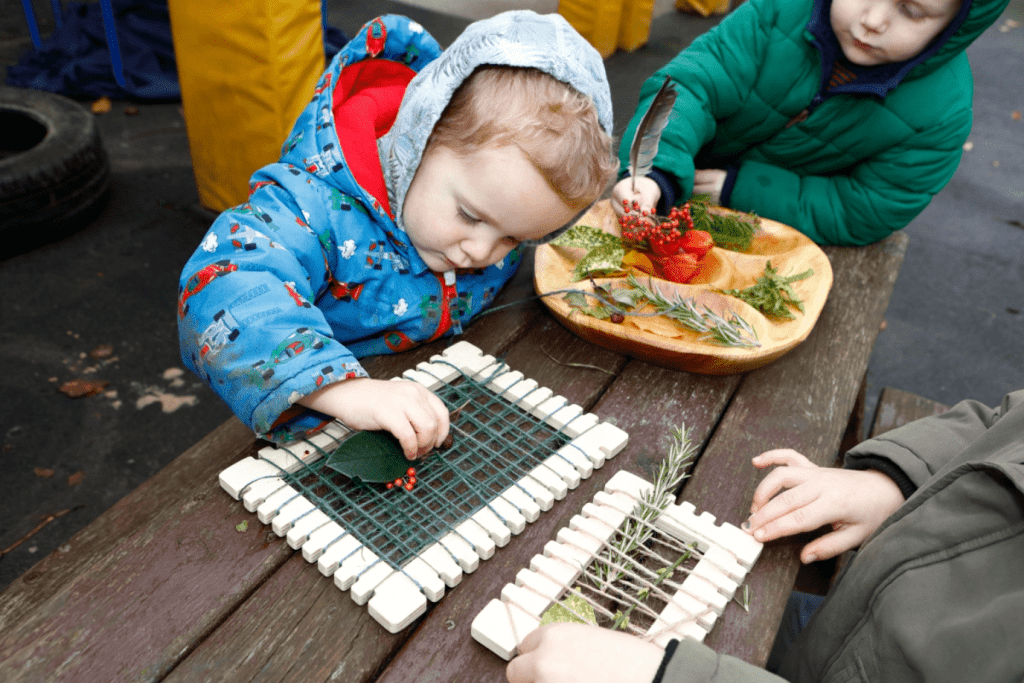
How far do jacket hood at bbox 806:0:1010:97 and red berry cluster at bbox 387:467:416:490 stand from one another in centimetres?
156

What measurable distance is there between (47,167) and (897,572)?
11.2 feet

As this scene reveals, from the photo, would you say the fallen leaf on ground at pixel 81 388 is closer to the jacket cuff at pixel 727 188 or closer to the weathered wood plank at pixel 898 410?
the jacket cuff at pixel 727 188

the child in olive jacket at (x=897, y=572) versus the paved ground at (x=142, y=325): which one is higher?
the child in olive jacket at (x=897, y=572)

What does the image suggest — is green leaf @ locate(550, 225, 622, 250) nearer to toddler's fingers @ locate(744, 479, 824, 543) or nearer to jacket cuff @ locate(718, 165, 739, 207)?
jacket cuff @ locate(718, 165, 739, 207)

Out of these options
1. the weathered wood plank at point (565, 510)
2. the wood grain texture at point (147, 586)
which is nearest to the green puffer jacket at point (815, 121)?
the weathered wood plank at point (565, 510)

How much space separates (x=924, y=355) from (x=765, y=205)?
201cm

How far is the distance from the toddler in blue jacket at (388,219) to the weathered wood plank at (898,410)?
46.1 inches

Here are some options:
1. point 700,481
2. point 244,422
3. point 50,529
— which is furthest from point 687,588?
point 50,529

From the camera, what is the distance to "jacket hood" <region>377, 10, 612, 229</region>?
3.76 ft

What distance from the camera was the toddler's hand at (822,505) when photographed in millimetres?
989

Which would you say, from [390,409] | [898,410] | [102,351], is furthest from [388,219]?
[102,351]

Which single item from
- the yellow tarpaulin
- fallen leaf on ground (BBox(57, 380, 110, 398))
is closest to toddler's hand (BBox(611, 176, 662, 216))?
the yellow tarpaulin

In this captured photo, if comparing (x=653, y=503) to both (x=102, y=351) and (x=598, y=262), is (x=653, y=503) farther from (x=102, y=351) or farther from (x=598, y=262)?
(x=102, y=351)

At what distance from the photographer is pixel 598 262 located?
1.49 m
